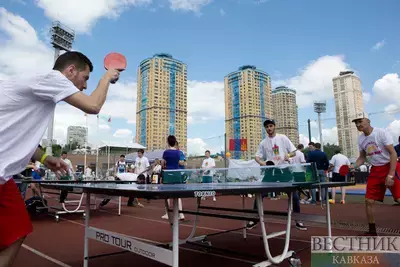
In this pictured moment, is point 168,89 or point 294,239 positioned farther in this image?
point 168,89

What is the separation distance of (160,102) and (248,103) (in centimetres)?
1573

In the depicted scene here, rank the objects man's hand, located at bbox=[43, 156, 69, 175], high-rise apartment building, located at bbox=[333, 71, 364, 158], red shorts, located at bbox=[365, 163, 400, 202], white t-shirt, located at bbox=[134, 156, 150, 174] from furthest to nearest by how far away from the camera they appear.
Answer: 1. high-rise apartment building, located at bbox=[333, 71, 364, 158]
2. white t-shirt, located at bbox=[134, 156, 150, 174]
3. red shorts, located at bbox=[365, 163, 400, 202]
4. man's hand, located at bbox=[43, 156, 69, 175]

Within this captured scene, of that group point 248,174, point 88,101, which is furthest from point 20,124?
point 248,174

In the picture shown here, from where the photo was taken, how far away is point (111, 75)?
1.94 metres

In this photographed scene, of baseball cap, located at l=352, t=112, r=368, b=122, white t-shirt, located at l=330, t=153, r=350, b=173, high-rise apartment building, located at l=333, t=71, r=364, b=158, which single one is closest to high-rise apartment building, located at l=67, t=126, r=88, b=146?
high-rise apartment building, located at l=333, t=71, r=364, b=158

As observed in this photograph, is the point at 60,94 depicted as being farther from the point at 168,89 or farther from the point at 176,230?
the point at 168,89

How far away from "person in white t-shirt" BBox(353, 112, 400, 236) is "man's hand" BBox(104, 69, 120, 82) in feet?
12.6

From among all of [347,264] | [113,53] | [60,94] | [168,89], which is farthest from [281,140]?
[168,89]

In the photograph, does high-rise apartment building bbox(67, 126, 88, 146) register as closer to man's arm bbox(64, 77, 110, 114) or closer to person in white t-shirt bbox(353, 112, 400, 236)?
person in white t-shirt bbox(353, 112, 400, 236)

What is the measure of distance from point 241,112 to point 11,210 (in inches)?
1898

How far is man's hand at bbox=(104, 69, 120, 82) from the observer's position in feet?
A: 6.26

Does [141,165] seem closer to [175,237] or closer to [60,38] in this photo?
[175,237]

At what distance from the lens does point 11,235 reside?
1598 millimetres

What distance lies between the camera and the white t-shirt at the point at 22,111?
1.57 metres
